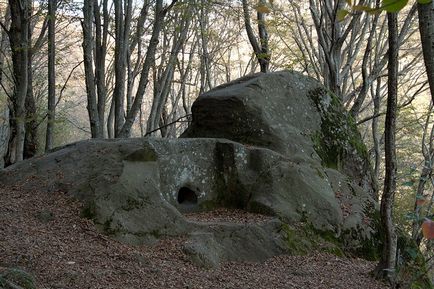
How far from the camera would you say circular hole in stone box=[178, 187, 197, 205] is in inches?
281

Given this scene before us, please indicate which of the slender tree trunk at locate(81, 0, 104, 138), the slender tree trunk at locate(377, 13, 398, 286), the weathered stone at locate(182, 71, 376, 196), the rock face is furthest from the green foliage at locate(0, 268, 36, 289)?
the slender tree trunk at locate(81, 0, 104, 138)

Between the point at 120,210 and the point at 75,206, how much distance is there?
60cm

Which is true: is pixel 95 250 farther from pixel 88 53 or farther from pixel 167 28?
pixel 167 28

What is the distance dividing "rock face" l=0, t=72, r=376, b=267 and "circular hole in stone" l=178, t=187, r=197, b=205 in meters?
0.02

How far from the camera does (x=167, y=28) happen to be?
16828 mm

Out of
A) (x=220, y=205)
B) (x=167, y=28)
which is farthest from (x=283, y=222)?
(x=167, y=28)

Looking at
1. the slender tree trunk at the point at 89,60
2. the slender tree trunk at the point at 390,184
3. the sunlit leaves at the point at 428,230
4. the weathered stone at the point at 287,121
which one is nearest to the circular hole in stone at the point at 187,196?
the weathered stone at the point at 287,121

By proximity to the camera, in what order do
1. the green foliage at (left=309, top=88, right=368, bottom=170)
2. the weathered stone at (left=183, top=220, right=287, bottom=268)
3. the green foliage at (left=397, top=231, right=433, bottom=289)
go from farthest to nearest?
1. the green foliage at (left=309, top=88, right=368, bottom=170)
2. the green foliage at (left=397, top=231, right=433, bottom=289)
3. the weathered stone at (left=183, top=220, right=287, bottom=268)

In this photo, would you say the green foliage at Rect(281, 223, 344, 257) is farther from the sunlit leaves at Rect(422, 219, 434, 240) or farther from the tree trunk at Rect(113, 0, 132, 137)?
the tree trunk at Rect(113, 0, 132, 137)

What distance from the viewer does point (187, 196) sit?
23.7ft

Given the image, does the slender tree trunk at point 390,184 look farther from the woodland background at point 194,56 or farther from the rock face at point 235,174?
the rock face at point 235,174

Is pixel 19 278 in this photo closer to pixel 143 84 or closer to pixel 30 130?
pixel 143 84

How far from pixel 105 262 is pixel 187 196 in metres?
2.70

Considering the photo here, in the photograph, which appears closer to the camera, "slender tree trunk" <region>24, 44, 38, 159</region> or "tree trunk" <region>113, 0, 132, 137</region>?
"tree trunk" <region>113, 0, 132, 137</region>
